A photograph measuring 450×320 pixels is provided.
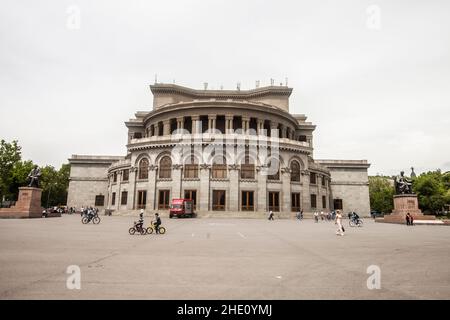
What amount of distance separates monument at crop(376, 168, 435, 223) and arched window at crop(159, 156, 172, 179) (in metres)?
27.3

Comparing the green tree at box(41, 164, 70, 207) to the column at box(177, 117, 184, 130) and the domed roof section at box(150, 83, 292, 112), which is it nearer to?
the domed roof section at box(150, 83, 292, 112)

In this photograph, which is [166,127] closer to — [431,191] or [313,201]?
[313,201]

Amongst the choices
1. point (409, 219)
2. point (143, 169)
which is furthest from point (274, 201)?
point (143, 169)

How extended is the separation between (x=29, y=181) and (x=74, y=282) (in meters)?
33.1

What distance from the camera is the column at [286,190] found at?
39.9 meters

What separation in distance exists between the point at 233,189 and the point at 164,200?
945 cm

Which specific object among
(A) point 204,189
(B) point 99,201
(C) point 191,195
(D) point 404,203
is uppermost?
(A) point 204,189

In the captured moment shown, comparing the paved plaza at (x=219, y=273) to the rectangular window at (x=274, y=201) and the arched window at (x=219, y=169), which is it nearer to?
the arched window at (x=219, y=169)

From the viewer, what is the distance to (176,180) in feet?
129

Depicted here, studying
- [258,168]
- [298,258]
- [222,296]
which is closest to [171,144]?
[258,168]

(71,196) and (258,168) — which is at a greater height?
(258,168)

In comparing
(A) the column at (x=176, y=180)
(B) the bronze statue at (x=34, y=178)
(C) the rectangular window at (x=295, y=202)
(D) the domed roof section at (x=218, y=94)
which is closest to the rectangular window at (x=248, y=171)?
(C) the rectangular window at (x=295, y=202)

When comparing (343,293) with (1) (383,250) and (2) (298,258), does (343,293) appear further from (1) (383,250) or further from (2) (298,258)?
(1) (383,250)

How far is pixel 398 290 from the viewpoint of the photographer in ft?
17.9
